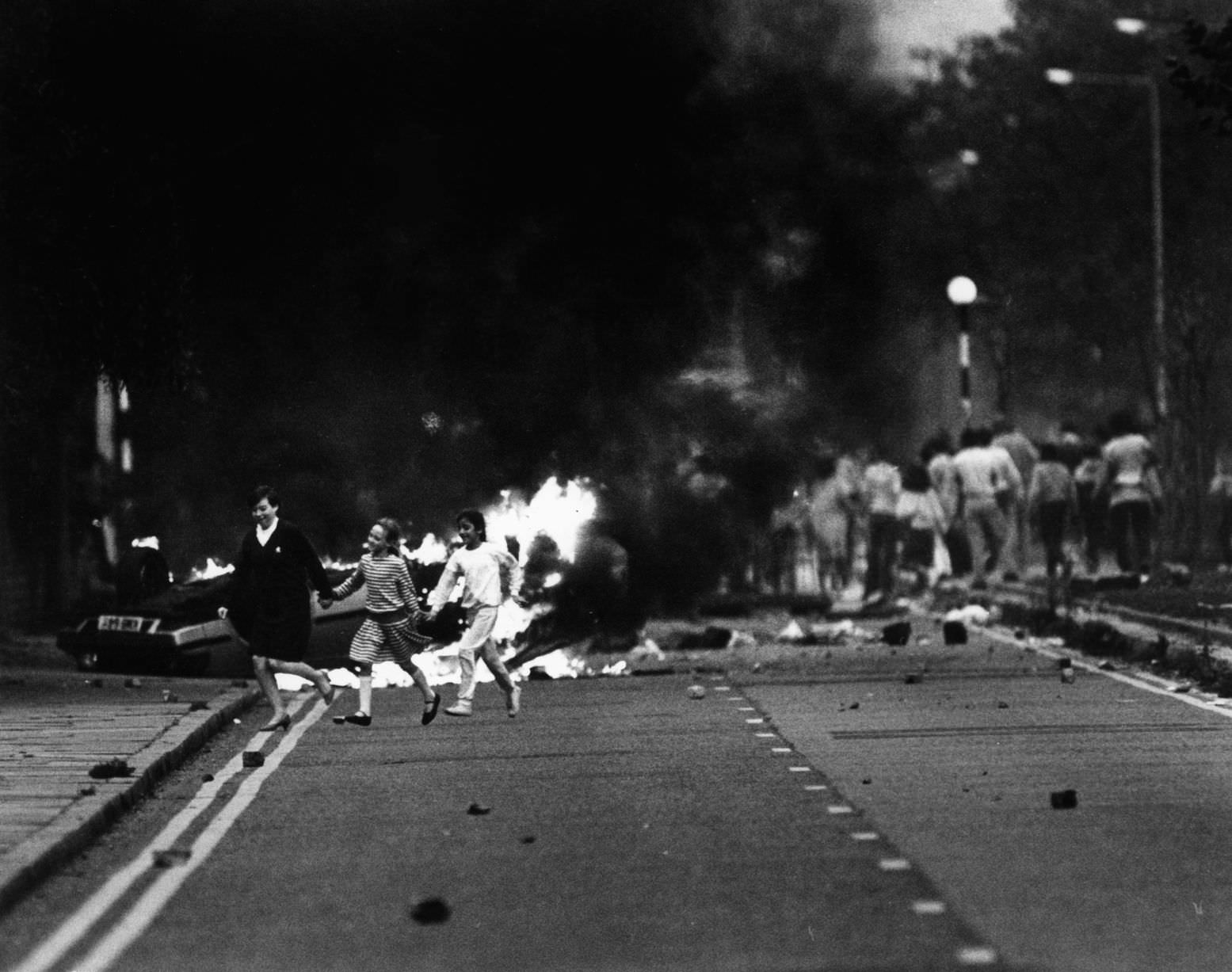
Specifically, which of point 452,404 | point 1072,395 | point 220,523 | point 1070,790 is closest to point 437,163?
point 452,404

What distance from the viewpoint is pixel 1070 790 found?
13.7m

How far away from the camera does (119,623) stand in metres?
25.3

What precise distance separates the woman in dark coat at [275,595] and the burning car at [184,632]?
5182 millimetres

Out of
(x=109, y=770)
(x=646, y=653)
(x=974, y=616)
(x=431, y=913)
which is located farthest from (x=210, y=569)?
(x=431, y=913)

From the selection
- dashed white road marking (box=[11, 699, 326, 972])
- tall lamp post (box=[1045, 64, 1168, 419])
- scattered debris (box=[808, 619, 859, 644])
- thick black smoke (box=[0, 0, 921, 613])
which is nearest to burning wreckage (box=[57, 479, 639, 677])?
thick black smoke (box=[0, 0, 921, 613])

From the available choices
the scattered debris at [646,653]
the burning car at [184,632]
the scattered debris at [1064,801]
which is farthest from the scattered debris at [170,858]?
the scattered debris at [646,653]

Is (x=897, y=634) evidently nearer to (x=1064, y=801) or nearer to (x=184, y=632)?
(x=184, y=632)

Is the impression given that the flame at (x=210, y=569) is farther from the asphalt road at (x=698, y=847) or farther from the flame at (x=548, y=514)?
the asphalt road at (x=698, y=847)

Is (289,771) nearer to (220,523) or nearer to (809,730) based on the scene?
(809,730)

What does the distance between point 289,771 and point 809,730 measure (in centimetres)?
357

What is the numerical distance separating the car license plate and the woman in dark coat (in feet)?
18.8

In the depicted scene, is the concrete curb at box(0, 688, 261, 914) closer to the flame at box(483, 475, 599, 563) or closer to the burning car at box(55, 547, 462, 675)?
the burning car at box(55, 547, 462, 675)

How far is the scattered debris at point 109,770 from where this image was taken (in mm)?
15039

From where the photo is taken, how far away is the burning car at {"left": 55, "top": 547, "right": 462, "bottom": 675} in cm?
2517
